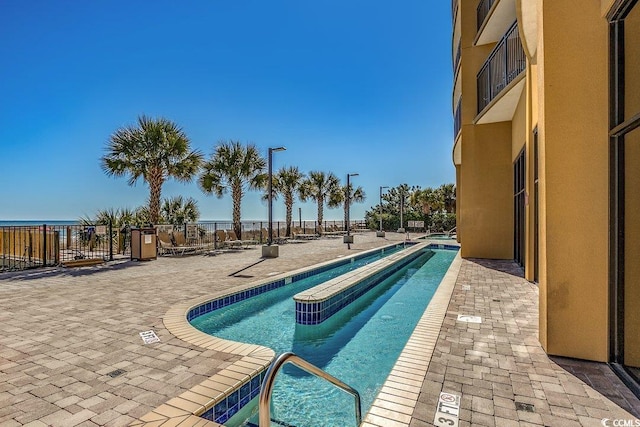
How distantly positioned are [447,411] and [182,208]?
21.1 metres

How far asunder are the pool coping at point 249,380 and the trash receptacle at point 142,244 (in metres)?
7.52

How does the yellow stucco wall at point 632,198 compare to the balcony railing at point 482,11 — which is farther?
the balcony railing at point 482,11

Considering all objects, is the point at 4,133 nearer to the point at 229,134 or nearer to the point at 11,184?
the point at 11,184

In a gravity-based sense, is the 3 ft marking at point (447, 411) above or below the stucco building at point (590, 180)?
below

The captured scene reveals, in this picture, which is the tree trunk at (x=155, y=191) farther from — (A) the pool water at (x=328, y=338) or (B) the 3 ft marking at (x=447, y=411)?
(B) the 3 ft marking at (x=447, y=411)

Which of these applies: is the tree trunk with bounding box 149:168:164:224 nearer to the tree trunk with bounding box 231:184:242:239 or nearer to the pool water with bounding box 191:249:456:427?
the tree trunk with bounding box 231:184:242:239

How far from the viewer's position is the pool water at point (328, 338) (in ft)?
10.5

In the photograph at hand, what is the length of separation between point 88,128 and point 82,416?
2338cm

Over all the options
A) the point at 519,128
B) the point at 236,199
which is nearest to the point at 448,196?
the point at 236,199

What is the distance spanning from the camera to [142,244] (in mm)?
11344

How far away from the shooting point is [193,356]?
3.46 m

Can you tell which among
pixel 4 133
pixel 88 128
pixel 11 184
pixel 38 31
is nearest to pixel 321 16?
pixel 38 31

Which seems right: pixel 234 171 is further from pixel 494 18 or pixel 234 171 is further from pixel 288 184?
pixel 494 18

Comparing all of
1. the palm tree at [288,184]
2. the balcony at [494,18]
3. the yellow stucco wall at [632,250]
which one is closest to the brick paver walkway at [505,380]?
the yellow stucco wall at [632,250]
